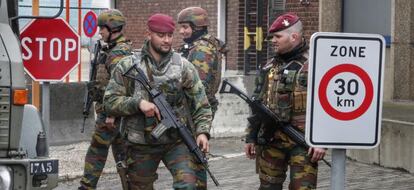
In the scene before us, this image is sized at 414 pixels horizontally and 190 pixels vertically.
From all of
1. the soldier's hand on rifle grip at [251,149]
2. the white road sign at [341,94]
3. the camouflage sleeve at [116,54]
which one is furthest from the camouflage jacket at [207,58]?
the white road sign at [341,94]

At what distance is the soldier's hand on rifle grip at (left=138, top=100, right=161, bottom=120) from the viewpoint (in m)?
7.36

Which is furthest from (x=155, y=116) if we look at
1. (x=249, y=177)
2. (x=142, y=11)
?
(x=142, y=11)

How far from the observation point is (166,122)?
7.44 metres

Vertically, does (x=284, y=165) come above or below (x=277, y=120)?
below

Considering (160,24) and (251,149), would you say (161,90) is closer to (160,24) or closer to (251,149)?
(160,24)

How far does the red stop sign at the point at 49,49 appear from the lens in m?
9.36

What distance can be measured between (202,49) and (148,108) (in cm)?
200

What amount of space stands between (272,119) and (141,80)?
103 centimetres

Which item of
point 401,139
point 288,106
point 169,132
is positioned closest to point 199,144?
point 169,132

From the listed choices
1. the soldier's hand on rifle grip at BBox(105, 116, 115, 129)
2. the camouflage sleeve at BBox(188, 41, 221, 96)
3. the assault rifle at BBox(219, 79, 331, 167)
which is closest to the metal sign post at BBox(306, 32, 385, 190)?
the assault rifle at BBox(219, 79, 331, 167)

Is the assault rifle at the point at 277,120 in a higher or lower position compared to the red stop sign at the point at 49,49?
lower

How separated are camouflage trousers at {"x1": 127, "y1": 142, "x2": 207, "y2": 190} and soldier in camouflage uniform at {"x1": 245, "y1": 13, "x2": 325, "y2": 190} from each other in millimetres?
555

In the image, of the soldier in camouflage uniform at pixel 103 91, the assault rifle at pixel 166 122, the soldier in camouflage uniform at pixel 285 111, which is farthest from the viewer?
the soldier in camouflage uniform at pixel 103 91

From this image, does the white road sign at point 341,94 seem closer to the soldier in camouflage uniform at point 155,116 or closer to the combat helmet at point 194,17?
the soldier in camouflage uniform at point 155,116
